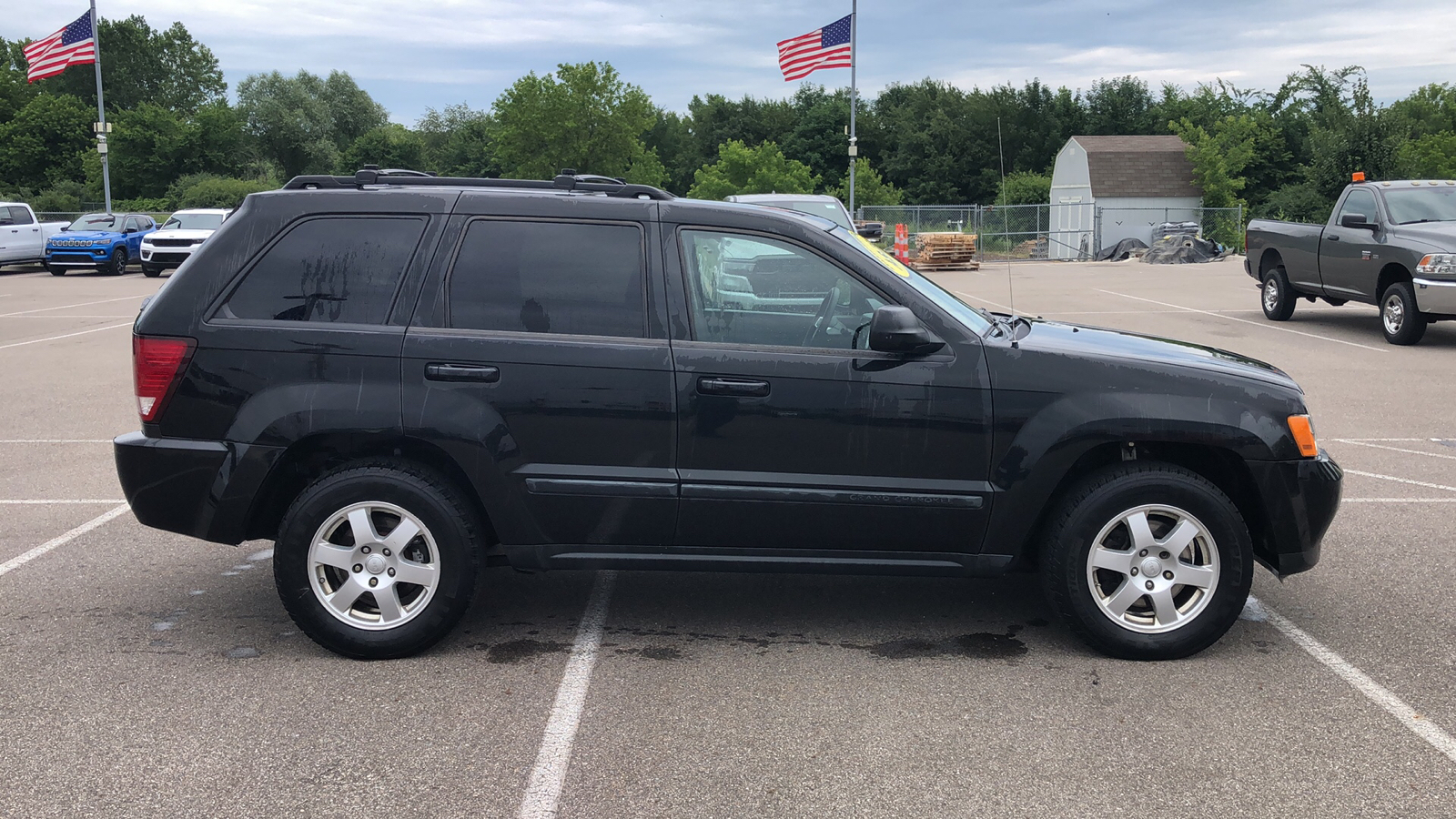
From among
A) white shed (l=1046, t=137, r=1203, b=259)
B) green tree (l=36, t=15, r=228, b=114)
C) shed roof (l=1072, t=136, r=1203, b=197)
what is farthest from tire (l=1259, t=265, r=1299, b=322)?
green tree (l=36, t=15, r=228, b=114)

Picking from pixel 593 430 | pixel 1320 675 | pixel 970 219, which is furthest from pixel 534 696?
pixel 970 219

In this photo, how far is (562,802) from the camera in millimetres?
3320

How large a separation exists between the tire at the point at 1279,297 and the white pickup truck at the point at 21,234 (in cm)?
2960

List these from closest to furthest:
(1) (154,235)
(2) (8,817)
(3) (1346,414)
Answer: (2) (8,817) < (3) (1346,414) < (1) (154,235)

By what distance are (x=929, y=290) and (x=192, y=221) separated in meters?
29.3

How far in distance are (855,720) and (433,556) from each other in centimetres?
169

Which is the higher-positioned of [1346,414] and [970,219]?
[970,219]

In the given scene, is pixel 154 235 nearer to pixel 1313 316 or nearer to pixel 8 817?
pixel 1313 316

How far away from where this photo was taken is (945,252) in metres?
34.2

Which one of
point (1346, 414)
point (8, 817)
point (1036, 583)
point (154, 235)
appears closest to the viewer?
point (8, 817)

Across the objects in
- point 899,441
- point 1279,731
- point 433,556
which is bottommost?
point 1279,731

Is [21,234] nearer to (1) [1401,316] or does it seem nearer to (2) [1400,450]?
(1) [1401,316]

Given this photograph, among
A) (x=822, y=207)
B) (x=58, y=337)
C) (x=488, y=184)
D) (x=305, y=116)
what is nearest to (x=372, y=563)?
(x=488, y=184)

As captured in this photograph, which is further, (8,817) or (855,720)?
(855,720)
